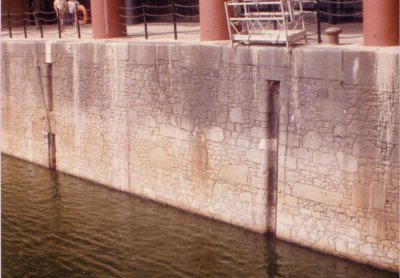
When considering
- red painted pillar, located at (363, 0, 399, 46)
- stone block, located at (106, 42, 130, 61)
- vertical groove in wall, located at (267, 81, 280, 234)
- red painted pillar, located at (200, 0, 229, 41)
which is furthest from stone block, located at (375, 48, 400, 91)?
stone block, located at (106, 42, 130, 61)

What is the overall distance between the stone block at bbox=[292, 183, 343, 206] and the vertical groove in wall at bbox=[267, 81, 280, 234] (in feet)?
1.71

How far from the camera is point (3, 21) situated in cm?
2477

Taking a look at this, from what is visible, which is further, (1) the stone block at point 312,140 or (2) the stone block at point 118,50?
(2) the stone block at point 118,50

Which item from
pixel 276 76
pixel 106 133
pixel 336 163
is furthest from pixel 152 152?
pixel 336 163

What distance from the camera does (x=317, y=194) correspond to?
10.2m

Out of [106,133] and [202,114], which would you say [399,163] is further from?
[106,133]

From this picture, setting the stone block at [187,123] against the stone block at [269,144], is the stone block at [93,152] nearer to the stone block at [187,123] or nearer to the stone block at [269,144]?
the stone block at [187,123]

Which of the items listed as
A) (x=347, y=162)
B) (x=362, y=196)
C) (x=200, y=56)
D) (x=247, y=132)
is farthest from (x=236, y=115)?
(x=362, y=196)

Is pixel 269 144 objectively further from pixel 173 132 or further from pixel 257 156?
pixel 173 132

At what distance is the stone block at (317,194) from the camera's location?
32.4ft

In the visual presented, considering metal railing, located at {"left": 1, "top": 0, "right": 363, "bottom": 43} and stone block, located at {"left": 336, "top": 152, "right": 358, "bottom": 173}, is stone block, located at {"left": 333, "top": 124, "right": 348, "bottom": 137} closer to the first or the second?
stone block, located at {"left": 336, "top": 152, "right": 358, "bottom": 173}

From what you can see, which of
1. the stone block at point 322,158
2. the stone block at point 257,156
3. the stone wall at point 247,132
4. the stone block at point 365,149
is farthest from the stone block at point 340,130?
the stone block at point 257,156

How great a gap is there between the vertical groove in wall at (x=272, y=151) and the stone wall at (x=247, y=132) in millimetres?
20

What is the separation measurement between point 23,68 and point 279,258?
32.9 ft
